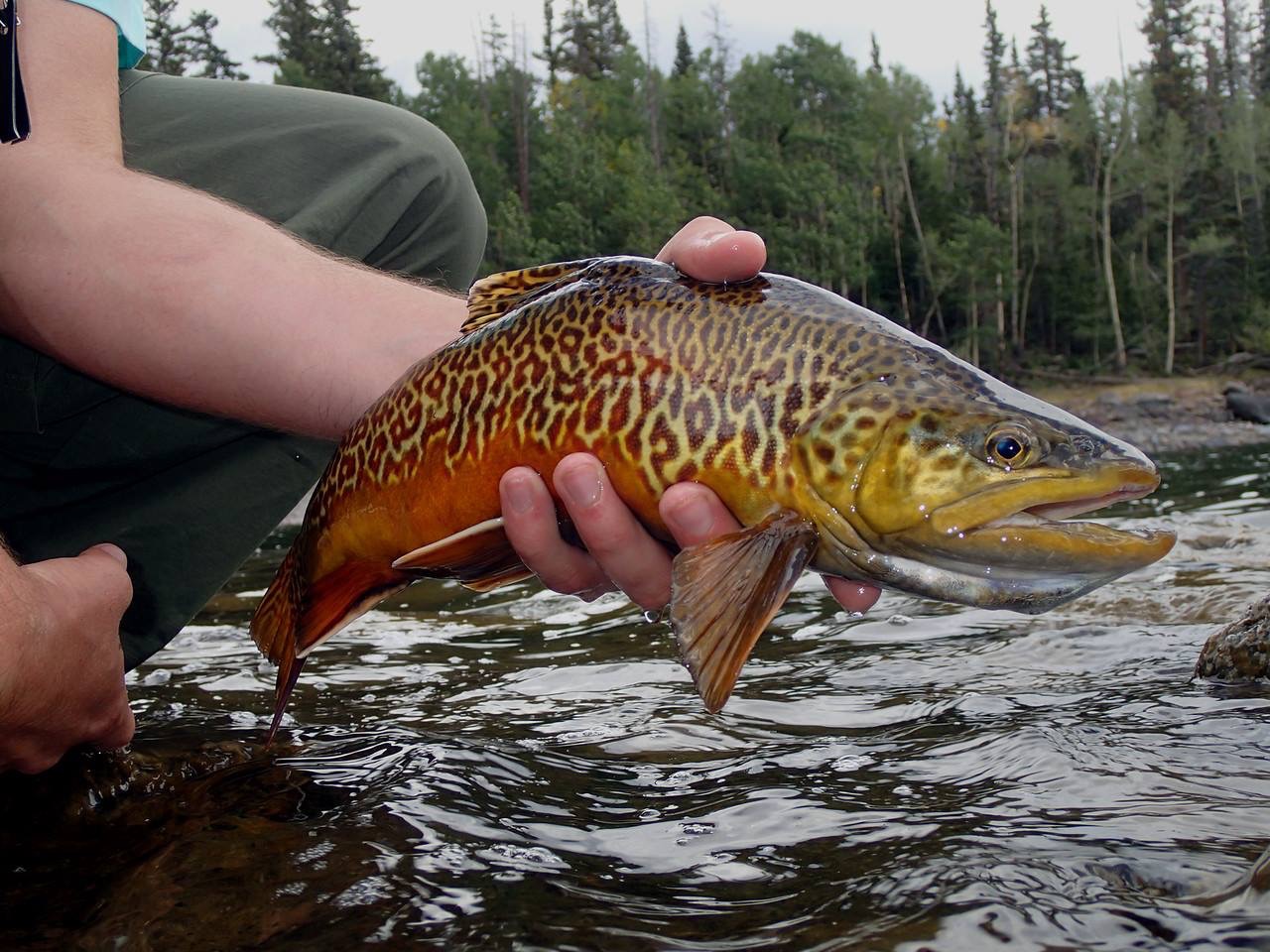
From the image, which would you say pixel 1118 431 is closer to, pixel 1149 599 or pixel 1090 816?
pixel 1149 599

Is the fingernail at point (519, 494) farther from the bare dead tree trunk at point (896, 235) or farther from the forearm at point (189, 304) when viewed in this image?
the bare dead tree trunk at point (896, 235)

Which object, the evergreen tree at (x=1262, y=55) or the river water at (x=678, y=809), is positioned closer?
the river water at (x=678, y=809)

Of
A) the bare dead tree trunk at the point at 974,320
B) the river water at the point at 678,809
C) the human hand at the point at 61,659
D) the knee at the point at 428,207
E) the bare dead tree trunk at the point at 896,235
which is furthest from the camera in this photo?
the bare dead tree trunk at the point at 896,235

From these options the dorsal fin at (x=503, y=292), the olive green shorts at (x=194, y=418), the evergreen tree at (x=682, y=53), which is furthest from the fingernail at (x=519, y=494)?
the evergreen tree at (x=682, y=53)

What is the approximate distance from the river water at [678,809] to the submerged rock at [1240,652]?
0.36ft

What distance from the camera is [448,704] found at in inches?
143

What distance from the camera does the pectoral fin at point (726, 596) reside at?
7.29 feet

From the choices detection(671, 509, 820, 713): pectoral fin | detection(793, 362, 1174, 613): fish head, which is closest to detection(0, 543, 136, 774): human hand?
detection(671, 509, 820, 713): pectoral fin

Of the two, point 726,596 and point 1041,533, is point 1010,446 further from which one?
point 726,596

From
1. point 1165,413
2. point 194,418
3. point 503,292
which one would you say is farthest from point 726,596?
point 1165,413

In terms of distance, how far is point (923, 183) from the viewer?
210 ft

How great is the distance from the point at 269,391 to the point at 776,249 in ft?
188

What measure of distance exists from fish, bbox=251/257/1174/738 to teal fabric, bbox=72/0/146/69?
4.84 feet

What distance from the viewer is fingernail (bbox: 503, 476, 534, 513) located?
8.26 ft
